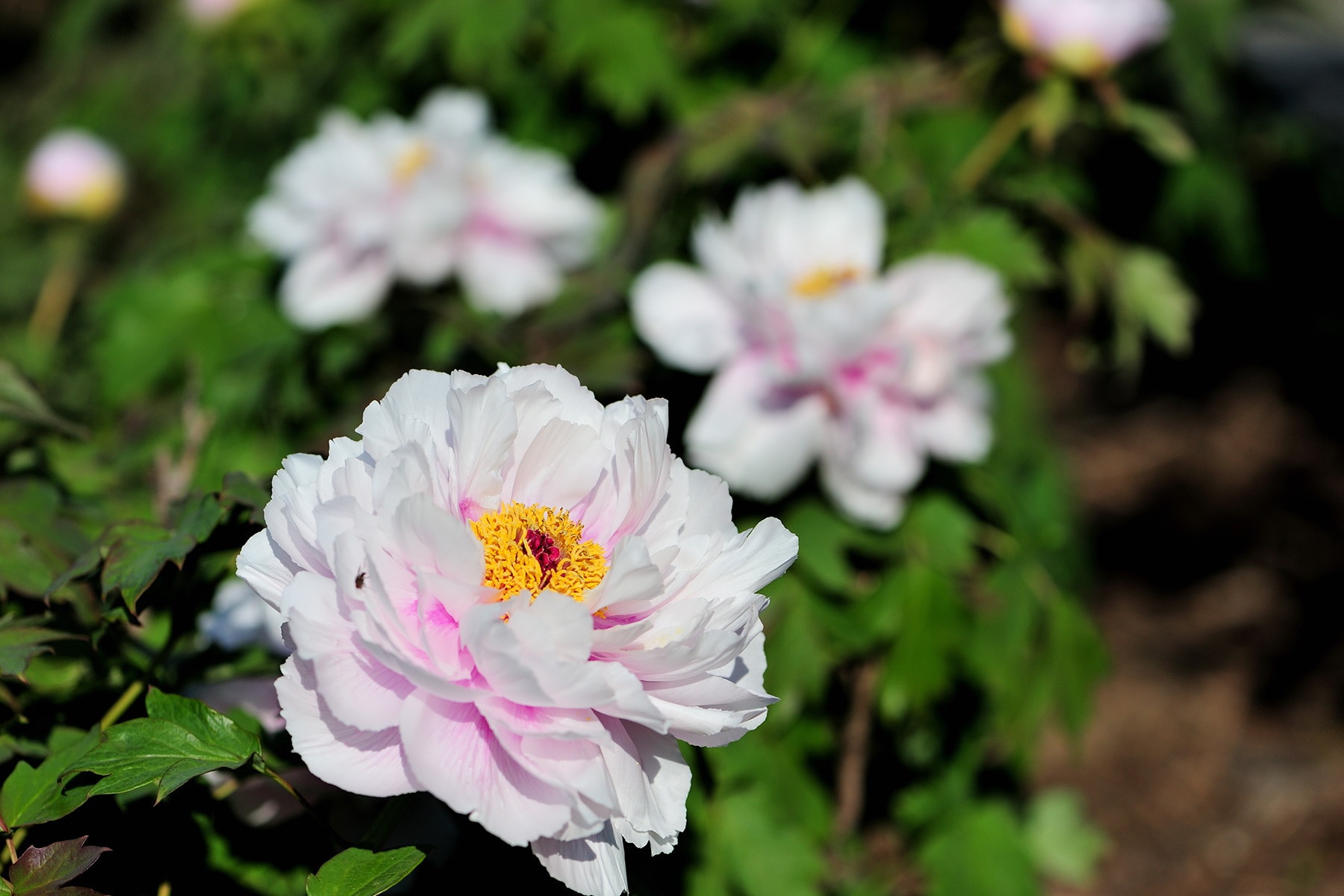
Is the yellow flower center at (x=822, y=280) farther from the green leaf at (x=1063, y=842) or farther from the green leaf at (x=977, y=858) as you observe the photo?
the green leaf at (x=1063, y=842)

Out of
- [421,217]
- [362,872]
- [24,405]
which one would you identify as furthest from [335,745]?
[421,217]

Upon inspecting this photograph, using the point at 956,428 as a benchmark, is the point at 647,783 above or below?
above

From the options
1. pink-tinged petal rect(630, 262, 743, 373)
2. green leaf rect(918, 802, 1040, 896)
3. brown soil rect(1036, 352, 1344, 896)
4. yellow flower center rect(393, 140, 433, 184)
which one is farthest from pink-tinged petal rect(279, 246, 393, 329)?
brown soil rect(1036, 352, 1344, 896)

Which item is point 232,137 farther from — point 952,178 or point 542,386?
point 542,386

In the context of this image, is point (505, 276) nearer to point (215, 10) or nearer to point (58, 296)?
point (215, 10)

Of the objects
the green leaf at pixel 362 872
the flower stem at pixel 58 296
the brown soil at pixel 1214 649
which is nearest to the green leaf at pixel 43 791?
the green leaf at pixel 362 872

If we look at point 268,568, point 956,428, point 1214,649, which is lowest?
point 1214,649

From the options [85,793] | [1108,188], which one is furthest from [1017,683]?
[1108,188]
